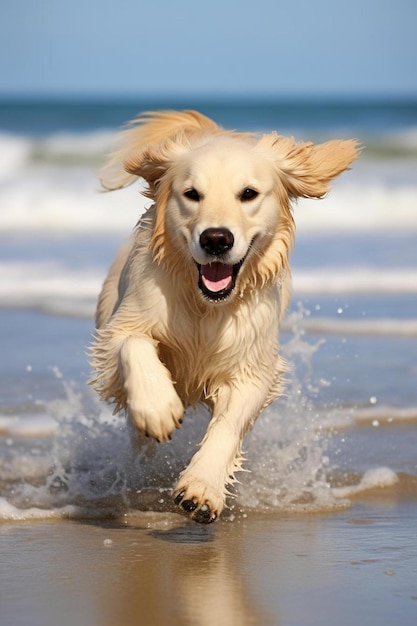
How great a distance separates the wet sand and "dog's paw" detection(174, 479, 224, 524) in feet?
0.46

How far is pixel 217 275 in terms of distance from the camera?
424cm

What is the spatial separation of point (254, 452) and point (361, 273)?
582 cm

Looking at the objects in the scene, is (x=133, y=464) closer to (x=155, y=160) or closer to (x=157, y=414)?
(x=157, y=414)

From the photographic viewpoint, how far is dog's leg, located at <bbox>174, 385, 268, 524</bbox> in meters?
3.94

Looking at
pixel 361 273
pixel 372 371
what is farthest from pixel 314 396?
pixel 361 273

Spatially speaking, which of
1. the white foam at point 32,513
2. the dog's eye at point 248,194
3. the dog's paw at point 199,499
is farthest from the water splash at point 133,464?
the dog's eye at point 248,194

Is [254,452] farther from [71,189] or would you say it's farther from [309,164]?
[71,189]

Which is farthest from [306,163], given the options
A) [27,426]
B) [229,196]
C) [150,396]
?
[27,426]

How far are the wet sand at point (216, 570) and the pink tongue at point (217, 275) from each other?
895mm

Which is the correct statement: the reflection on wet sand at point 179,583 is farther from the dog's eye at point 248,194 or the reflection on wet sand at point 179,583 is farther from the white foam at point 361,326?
the white foam at point 361,326

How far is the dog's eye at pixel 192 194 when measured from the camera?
420 cm

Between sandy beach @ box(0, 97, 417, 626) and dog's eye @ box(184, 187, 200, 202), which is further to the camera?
dog's eye @ box(184, 187, 200, 202)

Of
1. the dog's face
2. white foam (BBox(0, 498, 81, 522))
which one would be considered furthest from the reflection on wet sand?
the dog's face

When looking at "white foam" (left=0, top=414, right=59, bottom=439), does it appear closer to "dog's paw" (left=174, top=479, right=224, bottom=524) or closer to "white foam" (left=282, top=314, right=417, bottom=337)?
"dog's paw" (left=174, top=479, right=224, bottom=524)
